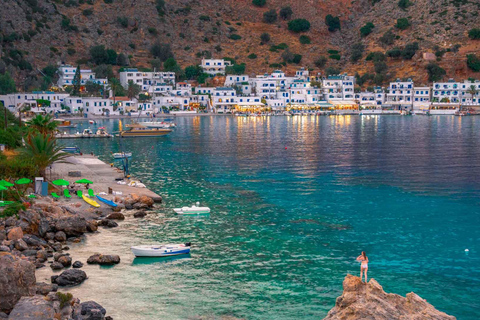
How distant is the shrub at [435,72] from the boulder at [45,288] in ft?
533

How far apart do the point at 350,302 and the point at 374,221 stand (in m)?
21.1

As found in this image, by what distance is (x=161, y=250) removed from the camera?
28625mm

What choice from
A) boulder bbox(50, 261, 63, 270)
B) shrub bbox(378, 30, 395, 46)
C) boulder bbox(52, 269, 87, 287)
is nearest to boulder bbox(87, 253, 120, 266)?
boulder bbox(50, 261, 63, 270)

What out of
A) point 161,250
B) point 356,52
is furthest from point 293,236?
point 356,52

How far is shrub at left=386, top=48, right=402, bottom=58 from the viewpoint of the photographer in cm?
18162

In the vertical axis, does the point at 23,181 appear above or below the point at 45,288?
above

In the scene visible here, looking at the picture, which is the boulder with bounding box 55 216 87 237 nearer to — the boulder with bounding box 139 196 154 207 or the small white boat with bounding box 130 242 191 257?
the small white boat with bounding box 130 242 191 257

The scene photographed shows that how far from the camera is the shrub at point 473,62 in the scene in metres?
167

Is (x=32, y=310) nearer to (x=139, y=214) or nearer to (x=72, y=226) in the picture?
(x=72, y=226)

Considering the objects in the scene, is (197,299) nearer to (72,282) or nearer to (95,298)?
(95,298)

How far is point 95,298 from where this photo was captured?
76.1 feet

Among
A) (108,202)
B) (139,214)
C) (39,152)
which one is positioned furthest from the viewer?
(39,152)

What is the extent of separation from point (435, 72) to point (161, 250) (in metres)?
157

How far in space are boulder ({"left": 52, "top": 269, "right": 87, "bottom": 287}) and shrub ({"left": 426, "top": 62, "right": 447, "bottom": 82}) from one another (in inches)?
6318
